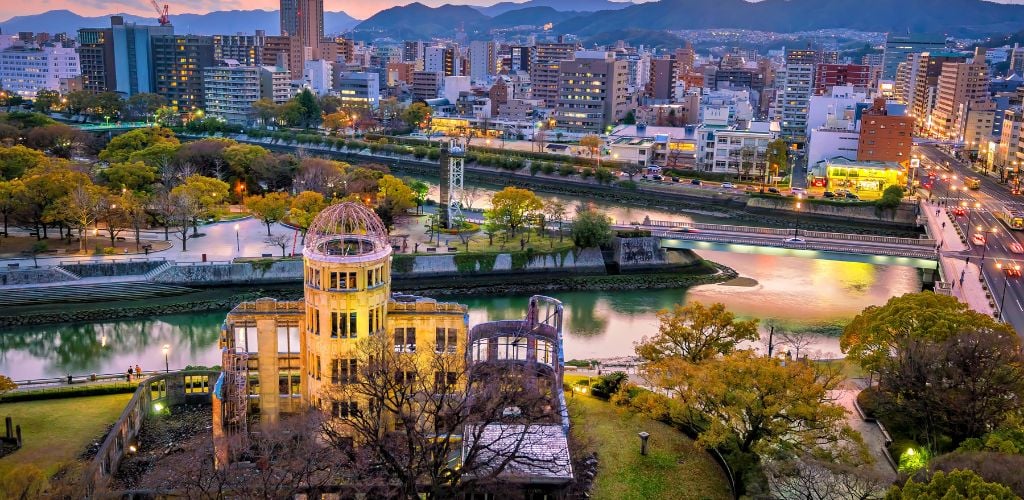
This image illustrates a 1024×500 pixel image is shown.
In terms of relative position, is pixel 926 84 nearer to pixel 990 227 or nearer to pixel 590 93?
pixel 590 93

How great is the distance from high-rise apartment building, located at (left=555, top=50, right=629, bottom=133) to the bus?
33.4 m

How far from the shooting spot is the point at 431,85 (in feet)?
291

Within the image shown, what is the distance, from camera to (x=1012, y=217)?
37.4 metres

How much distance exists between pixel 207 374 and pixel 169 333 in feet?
25.2

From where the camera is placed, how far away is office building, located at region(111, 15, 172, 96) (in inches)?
3164

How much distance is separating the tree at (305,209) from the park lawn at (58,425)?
44.1 feet

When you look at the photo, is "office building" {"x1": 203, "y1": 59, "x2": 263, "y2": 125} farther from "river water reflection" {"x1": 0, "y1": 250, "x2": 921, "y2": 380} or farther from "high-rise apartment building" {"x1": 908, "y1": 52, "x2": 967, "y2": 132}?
"high-rise apartment building" {"x1": 908, "y1": 52, "x2": 967, "y2": 132}

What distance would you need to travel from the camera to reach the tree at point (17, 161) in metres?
35.7

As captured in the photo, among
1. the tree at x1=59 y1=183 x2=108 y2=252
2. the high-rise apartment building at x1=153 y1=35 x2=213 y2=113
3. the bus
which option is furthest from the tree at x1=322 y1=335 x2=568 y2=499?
the high-rise apartment building at x1=153 y1=35 x2=213 y2=113

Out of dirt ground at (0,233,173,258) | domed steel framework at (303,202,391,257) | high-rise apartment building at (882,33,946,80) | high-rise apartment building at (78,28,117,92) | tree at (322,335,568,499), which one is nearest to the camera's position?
tree at (322,335,568,499)

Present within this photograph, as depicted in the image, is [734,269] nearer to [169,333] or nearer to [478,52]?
[169,333]

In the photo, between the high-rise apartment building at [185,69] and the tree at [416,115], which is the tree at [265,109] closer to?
the tree at [416,115]

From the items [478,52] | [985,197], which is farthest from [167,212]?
[478,52]

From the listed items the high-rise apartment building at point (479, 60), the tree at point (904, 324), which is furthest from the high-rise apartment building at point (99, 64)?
the tree at point (904, 324)
